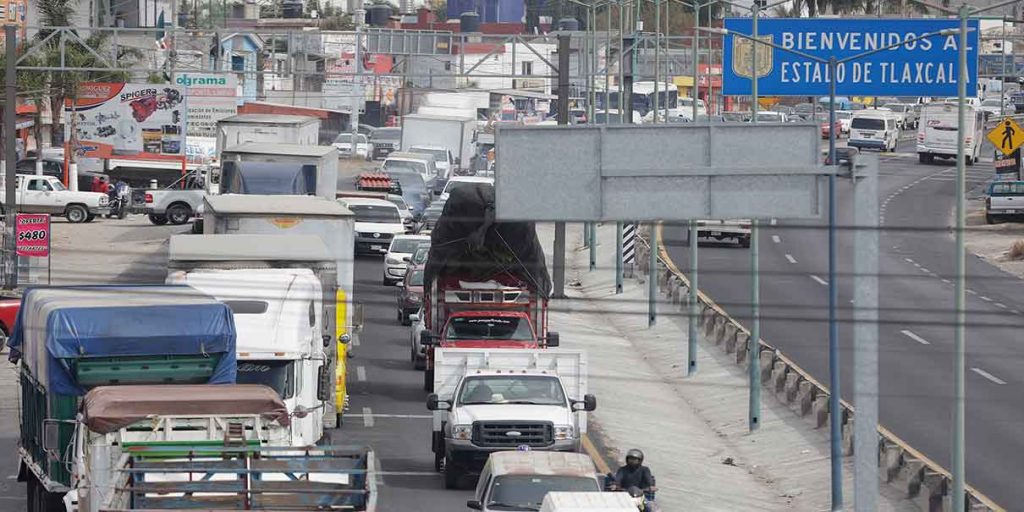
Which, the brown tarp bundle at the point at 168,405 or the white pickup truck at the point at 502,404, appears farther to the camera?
the white pickup truck at the point at 502,404

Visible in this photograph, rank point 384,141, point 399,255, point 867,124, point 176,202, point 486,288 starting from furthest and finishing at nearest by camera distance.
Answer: point 384,141 → point 867,124 → point 176,202 → point 399,255 → point 486,288

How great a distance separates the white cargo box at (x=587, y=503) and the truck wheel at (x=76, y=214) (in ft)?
168

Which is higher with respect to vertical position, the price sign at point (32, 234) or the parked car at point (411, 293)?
the price sign at point (32, 234)

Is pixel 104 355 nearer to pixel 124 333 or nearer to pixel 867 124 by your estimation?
pixel 124 333

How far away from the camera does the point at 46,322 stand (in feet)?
64.4

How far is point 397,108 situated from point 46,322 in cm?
11431

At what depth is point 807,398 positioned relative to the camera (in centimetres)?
3234

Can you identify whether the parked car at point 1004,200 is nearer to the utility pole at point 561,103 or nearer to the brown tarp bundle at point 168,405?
the utility pole at point 561,103

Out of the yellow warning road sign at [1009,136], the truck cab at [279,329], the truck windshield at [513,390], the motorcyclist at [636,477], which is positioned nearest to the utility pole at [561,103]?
the truck windshield at [513,390]

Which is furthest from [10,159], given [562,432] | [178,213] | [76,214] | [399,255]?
[562,432]

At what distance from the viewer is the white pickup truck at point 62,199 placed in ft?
212

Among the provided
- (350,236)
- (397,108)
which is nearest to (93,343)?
(350,236)

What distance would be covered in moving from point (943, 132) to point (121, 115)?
4323 centimetres

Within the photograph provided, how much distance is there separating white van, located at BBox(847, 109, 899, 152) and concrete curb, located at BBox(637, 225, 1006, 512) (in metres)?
41.2
